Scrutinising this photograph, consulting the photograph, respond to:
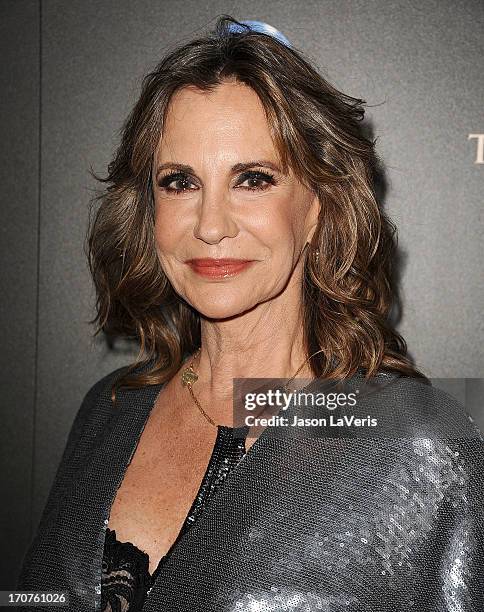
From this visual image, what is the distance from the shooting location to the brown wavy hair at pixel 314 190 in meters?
1.41

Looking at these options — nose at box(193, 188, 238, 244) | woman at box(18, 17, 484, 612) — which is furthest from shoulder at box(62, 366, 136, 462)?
nose at box(193, 188, 238, 244)

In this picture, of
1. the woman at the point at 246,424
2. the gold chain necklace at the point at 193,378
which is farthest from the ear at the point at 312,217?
the gold chain necklace at the point at 193,378

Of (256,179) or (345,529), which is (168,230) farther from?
(345,529)

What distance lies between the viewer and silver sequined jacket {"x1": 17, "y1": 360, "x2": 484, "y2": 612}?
122 cm

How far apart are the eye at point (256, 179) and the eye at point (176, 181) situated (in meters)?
0.12

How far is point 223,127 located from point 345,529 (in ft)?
2.42

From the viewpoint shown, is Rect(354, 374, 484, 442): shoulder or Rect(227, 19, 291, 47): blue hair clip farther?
Rect(227, 19, 291, 47): blue hair clip

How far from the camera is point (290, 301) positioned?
155 cm

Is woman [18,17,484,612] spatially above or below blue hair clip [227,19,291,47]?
below

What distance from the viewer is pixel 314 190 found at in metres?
1.49

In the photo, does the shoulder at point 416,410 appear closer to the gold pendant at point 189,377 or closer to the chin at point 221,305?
the chin at point 221,305

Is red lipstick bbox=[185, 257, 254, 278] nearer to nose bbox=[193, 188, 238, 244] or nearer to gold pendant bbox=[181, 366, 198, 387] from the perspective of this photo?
nose bbox=[193, 188, 238, 244]

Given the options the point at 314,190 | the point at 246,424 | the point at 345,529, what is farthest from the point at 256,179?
the point at 345,529

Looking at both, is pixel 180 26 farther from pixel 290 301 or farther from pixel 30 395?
pixel 30 395
